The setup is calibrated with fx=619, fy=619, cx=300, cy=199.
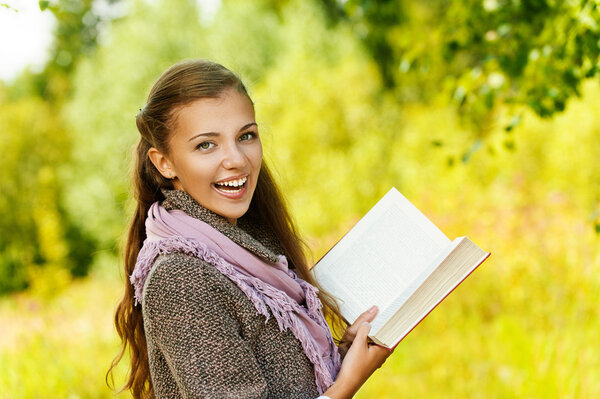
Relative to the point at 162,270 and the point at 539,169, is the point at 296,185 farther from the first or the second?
the point at 162,270

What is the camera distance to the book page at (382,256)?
1425 millimetres

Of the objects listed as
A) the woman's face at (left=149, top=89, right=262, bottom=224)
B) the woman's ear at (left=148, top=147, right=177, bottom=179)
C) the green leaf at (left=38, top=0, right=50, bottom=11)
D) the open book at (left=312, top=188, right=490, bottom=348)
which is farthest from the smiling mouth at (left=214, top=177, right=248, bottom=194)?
the green leaf at (left=38, top=0, right=50, bottom=11)

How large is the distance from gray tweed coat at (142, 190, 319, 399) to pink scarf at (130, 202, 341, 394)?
2cm

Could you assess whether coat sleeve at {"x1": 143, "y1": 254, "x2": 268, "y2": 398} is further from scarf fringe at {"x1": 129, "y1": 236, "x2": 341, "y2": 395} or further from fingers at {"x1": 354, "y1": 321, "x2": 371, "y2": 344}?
fingers at {"x1": 354, "y1": 321, "x2": 371, "y2": 344}

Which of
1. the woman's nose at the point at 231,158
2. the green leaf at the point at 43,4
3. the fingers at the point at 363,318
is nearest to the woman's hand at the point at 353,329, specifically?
the fingers at the point at 363,318

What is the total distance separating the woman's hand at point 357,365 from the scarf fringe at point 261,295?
0.09 feet

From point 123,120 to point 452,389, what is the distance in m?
6.69

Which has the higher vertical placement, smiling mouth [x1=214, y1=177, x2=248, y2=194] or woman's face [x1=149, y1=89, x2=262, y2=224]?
woman's face [x1=149, y1=89, x2=262, y2=224]

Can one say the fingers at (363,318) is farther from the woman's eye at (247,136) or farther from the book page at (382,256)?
the woman's eye at (247,136)

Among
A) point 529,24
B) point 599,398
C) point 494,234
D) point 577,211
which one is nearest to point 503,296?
point 494,234

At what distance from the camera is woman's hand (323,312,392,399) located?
132 centimetres

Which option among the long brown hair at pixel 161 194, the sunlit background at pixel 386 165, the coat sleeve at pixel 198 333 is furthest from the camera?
the sunlit background at pixel 386 165

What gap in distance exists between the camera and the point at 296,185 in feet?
23.9

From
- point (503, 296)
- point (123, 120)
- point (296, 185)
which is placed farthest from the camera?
point (123, 120)
